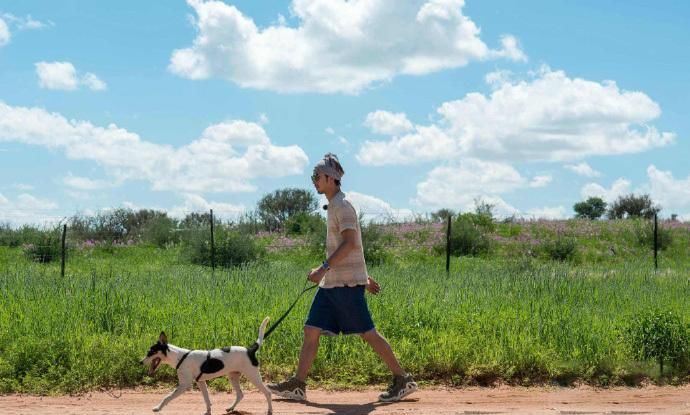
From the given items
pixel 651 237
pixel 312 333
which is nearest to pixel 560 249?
pixel 651 237

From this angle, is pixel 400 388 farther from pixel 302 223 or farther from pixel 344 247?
pixel 302 223

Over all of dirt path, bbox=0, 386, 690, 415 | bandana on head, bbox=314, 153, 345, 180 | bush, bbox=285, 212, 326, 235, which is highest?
bush, bbox=285, 212, 326, 235

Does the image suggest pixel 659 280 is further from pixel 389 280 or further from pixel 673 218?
pixel 673 218

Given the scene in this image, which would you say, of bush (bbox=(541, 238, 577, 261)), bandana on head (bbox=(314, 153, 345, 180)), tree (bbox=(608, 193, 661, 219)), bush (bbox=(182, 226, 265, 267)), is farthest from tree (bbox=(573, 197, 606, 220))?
bandana on head (bbox=(314, 153, 345, 180))

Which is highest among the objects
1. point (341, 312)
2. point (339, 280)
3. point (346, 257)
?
point (346, 257)

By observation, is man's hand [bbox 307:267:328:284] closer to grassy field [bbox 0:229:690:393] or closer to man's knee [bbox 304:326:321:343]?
man's knee [bbox 304:326:321:343]

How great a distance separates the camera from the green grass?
29.9 ft

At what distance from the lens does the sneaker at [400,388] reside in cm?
797

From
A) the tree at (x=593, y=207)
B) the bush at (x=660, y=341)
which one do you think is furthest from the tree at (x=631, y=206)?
the bush at (x=660, y=341)

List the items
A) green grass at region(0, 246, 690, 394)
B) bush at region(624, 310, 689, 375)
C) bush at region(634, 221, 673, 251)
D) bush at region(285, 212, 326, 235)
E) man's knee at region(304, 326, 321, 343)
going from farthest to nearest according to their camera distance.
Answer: bush at region(634, 221, 673, 251), bush at region(285, 212, 326, 235), bush at region(624, 310, 689, 375), green grass at region(0, 246, 690, 394), man's knee at region(304, 326, 321, 343)

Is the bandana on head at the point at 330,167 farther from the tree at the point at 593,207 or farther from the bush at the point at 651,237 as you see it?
the tree at the point at 593,207

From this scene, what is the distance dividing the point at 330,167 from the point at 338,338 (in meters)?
2.83

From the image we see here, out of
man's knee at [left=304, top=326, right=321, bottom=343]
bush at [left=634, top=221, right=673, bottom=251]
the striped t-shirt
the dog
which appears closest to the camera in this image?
the dog

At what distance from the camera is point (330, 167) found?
24.8ft
